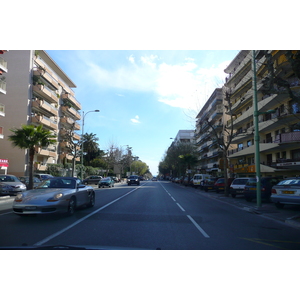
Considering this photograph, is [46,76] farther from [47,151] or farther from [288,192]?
[288,192]

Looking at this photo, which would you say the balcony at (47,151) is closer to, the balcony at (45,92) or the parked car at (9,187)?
the balcony at (45,92)

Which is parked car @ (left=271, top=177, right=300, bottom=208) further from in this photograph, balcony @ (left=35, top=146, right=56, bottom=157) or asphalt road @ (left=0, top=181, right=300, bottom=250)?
balcony @ (left=35, top=146, right=56, bottom=157)

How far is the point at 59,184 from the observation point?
423 inches

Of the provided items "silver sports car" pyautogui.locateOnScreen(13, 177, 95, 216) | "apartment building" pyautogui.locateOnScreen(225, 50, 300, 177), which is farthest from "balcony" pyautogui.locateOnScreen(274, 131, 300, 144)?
"silver sports car" pyautogui.locateOnScreen(13, 177, 95, 216)

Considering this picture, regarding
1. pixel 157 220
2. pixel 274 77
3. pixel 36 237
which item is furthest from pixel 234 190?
pixel 36 237

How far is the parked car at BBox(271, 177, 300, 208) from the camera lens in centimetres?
1227

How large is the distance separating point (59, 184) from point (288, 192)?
385 inches

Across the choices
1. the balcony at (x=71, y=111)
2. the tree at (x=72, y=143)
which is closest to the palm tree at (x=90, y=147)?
the balcony at (x=71, y=111)

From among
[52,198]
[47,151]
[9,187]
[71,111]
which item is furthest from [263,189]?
[71,111]

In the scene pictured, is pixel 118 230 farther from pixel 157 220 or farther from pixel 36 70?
pixel 36 70

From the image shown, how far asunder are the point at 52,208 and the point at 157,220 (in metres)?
3.47

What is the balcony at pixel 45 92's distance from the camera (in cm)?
4103

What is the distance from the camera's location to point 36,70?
41375 millimetres

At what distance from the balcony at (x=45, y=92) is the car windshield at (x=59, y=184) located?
112 ft
